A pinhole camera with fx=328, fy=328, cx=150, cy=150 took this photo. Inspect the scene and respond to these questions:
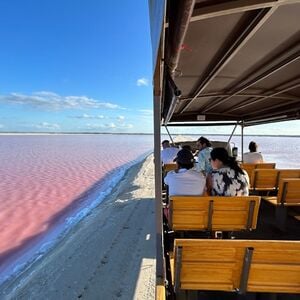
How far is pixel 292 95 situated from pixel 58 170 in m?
18.8

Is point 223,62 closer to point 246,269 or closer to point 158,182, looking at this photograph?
point 158,182

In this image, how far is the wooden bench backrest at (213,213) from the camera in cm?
339

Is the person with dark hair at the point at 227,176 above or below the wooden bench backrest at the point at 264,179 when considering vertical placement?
above

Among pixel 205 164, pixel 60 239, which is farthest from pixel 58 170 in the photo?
pixel 205 164

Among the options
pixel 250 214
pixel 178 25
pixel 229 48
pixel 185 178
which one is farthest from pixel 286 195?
pixel 178 25

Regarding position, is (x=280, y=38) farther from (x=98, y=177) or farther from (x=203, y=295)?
(x=98, y=177)

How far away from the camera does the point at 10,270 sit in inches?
251

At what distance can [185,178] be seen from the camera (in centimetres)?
359

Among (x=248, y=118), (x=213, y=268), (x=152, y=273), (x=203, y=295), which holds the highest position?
(x=248, y=118)

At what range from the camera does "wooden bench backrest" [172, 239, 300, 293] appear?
2123 millimetres

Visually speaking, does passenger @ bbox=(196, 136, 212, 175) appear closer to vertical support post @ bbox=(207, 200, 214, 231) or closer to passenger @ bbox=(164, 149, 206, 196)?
passenger @ bbox=(164, 149, 206, 196)

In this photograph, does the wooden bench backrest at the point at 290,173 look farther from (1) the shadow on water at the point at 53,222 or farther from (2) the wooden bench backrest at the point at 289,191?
(1) the shadow on water at the point at 53,222

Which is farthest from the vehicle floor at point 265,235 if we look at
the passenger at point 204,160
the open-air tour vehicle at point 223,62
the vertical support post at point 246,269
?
the passenger at point 204,160

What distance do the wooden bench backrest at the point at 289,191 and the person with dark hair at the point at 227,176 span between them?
1051mm
